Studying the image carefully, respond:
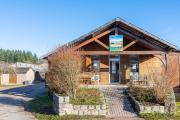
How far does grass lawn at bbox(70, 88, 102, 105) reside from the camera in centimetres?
1920

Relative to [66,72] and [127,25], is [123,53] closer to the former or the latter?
[127,25]

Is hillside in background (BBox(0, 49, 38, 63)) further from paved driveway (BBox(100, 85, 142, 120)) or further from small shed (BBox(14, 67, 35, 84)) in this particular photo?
paved driveway (BBox(100, 85, 142, 120))

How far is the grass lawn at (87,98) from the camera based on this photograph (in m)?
19.2

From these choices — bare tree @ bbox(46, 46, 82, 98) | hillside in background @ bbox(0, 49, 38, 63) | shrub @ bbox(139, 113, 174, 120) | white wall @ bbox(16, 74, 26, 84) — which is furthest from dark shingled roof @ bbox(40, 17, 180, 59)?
hillside in background @ bbox(0, 49, 38, 63)

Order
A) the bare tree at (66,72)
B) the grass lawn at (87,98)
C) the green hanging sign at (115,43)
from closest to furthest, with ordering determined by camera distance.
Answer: the grass lawn at (87,98), the bare tree at (66,72), the green hanging sign at (115,43)

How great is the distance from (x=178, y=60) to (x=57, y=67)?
14.3m

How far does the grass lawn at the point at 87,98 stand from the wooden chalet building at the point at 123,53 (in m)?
6.10

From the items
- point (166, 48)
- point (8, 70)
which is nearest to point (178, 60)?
point (166, 48)

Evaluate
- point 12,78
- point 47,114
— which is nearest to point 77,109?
point 47,114

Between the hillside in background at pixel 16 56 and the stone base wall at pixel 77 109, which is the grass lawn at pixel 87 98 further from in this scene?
the hillside in background at pixel 16 56

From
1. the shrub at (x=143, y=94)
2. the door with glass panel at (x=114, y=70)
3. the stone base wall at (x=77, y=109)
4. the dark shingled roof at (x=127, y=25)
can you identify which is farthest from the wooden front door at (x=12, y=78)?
the stone base wall at (x=77, y=109)

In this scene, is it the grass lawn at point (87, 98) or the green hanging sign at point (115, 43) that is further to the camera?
the green hanging sign at point (115, 43)

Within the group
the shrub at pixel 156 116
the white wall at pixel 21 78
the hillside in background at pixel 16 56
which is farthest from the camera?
the hillside in background at pixel 16 56

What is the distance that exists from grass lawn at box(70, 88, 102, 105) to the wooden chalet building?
6100mm
